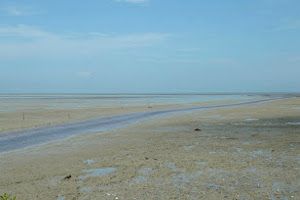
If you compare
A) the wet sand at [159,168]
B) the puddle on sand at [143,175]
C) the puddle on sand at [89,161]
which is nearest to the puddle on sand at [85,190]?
the wet sand at [159,168]

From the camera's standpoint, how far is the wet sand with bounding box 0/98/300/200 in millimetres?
11820

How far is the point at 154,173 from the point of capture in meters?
14.4

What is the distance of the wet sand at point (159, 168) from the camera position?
465 inches

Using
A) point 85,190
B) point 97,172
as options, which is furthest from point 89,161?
point 85,190

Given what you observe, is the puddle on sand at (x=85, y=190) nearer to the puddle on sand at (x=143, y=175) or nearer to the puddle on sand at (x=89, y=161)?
the puddle on sand at (x=143, y=175)

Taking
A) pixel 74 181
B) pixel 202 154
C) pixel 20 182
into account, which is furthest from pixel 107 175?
pixel 202 154

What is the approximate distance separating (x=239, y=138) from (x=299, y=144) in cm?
399

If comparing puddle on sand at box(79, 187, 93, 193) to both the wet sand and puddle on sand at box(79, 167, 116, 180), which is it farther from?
puddle on sand at box(79, 167, 116, 180)

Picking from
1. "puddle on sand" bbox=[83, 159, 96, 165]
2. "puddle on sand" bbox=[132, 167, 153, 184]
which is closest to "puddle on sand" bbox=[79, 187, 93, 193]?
"puddle on sand" bbox=[132, 167, 153, 184]

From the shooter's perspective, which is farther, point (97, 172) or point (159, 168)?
point (159, 168)

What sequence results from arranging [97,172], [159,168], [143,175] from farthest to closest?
[159,168]
[97,172]
[143,175]

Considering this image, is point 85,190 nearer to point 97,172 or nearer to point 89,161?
point 97,172

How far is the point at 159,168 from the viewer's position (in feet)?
50.2

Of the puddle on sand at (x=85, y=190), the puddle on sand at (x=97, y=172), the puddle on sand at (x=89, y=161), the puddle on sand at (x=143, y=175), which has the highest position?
the puddle on sand at (x=143, y=175)
